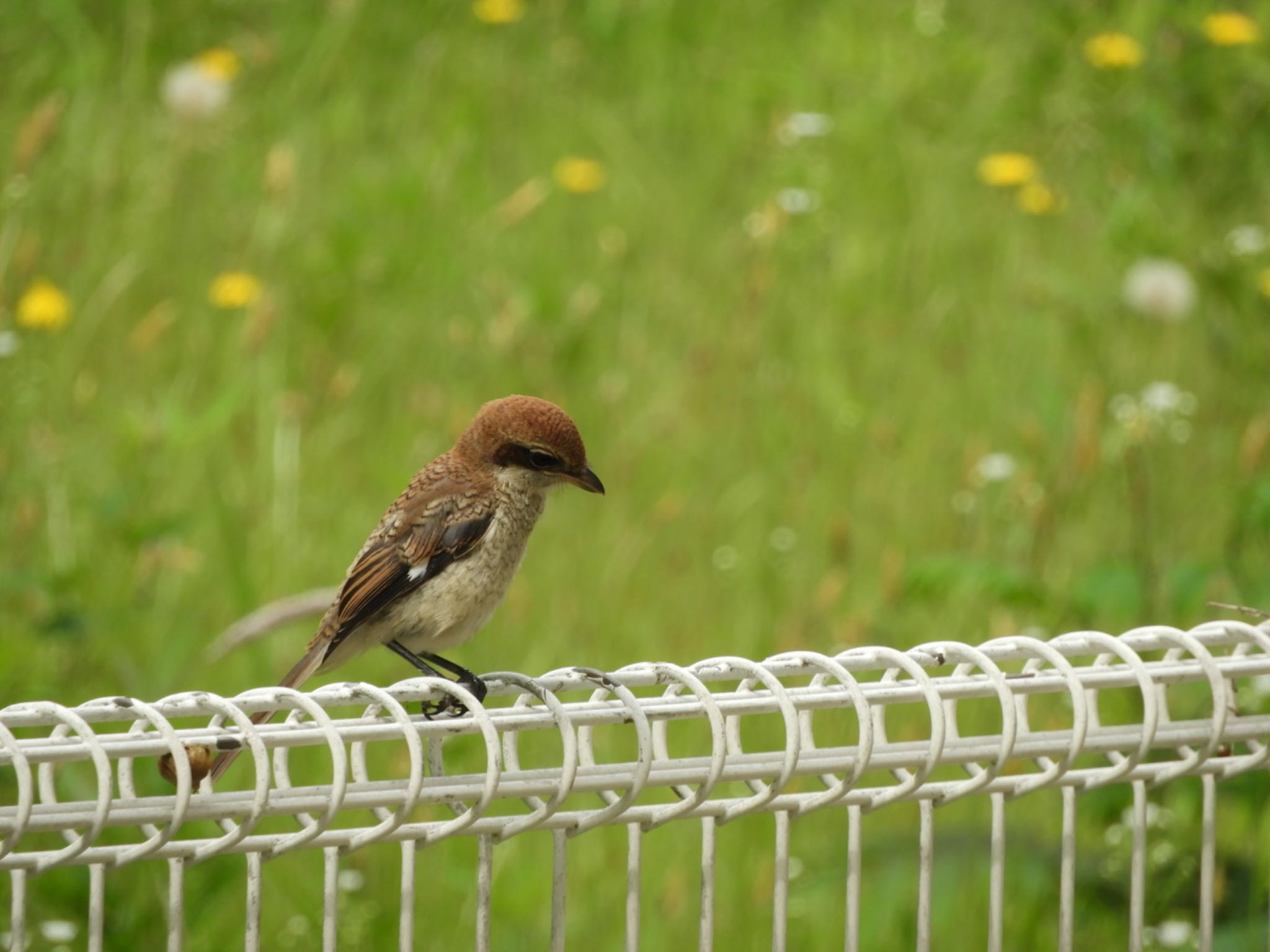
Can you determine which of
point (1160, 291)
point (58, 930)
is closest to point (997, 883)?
point (58, 930)

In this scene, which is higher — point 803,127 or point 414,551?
point 803,127

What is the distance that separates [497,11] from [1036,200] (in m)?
2.20

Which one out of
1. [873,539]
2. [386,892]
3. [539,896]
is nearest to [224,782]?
[386,892]

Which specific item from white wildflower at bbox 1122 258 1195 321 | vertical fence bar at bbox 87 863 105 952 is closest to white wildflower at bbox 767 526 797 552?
white wildflower at bbox 1122 258 1195 321

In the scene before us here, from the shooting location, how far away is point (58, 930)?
112 inches

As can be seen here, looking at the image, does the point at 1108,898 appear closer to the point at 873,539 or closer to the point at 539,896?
the point at 539,896

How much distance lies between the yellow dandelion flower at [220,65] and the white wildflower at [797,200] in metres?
1.95

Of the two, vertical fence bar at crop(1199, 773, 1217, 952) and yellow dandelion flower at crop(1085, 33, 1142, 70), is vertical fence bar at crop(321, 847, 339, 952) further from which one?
yellow dandelion flower at crop(1085, 33, 1142, 70)

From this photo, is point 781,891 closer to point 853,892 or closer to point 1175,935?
point 853,892

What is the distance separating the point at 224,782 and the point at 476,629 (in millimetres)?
1099

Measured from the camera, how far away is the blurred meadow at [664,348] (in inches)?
147

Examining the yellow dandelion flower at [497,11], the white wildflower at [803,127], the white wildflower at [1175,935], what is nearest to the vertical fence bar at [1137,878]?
the white wildflower at [1175,935]

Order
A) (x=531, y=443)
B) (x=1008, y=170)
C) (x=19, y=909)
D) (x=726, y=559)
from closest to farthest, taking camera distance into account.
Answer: (x=19, y=909) → (x=531, y=443) → (x=726, y=559) → (x=1008, y=170)

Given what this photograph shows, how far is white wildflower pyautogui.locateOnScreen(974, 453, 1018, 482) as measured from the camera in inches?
185
